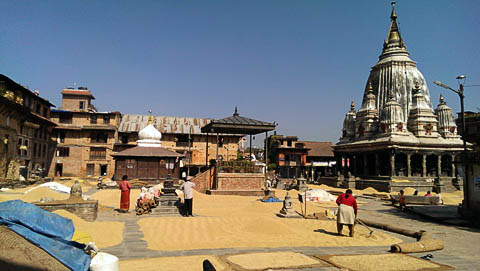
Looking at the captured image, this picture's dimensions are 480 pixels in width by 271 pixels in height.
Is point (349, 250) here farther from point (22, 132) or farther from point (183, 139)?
point (183, 139)

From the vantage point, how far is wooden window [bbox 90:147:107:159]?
141 feet

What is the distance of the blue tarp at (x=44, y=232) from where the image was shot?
16.7 ft

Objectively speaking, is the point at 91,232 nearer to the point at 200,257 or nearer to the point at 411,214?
the point at 200,257

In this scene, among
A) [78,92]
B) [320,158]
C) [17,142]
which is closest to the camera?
[17,142]

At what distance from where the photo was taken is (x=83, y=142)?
141 ft

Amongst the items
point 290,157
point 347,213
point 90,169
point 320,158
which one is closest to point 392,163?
point 290,157

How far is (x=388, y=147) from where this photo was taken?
32.6m

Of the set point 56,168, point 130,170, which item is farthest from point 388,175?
point 56,168

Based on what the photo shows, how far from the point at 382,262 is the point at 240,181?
1647 centimetres

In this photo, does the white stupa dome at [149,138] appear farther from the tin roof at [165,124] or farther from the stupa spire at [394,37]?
the stupa spire at [394,37]

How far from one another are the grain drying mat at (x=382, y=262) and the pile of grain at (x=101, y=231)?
5.28 metres

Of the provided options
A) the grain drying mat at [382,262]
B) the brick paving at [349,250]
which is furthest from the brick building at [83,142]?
the grain drying mat at [382,262]

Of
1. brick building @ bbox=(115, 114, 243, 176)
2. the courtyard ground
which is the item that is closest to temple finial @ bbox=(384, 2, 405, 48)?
brick building @ bbox=(115, 114, 243, 176)

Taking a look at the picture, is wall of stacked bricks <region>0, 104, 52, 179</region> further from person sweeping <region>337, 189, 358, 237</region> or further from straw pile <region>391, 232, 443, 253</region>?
straw pile <region>391, 232, 443, 253</region>
